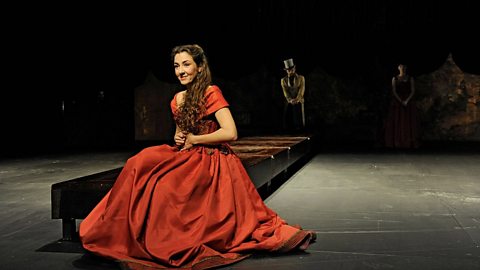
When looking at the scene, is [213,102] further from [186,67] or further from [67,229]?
[67,229]

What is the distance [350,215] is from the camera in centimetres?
331

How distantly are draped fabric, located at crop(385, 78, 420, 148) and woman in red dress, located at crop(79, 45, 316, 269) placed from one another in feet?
20.1

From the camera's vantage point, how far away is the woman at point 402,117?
327 inches

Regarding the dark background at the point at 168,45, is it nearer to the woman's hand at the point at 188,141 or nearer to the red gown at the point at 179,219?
the woman's hand at the point at 188,141

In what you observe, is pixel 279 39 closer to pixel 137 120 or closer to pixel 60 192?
pixel 137 120

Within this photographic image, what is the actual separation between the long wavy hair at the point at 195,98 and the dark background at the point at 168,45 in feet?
19.9

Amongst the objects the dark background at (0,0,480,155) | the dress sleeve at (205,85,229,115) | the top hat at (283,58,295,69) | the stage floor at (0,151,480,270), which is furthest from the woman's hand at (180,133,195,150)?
the dark background at (0,0,480,155)

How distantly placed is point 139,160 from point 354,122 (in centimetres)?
824

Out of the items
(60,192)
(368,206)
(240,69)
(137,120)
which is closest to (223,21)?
(240,69)

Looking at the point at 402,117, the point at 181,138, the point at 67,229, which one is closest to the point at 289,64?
the point at 402,117

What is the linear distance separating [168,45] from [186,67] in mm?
6662

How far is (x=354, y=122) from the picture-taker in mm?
10148

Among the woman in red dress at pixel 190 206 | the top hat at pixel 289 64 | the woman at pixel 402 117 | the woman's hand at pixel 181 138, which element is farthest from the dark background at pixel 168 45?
the woman in red dress at pixel 190 206

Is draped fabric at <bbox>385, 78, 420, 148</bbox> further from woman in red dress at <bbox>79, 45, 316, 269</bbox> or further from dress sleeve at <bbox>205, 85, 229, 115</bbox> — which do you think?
dress sleeve at <bbox>205, 85, 229, 115</bbox>
